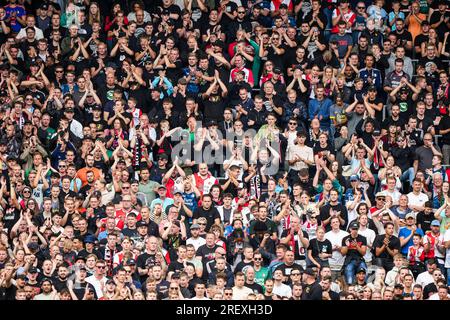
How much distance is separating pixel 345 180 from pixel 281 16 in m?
4.20

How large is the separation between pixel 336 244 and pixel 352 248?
0.92ft

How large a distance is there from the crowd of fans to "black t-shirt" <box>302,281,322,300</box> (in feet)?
0.11

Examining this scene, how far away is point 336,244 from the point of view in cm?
2562

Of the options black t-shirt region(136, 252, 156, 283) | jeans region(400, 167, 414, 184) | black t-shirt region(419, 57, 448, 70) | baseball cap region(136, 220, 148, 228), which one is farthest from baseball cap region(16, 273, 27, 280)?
black t-shirt region(419, 57, 448, 70)

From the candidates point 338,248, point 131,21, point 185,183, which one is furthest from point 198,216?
point 131,21

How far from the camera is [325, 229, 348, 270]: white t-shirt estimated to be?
2550cm

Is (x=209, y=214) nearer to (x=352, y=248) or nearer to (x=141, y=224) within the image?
(x=141, y=224)

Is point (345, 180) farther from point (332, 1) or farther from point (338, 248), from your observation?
point (332, 1)

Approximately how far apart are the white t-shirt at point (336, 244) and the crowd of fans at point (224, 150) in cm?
4

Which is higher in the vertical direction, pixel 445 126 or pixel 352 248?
pixel 445 126

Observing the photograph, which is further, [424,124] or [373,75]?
[373,75]

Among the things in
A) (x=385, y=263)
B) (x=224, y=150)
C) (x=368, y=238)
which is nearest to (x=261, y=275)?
(x=368, y=238)

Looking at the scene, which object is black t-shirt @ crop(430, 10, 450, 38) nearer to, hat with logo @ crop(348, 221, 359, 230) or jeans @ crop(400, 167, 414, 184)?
jeans @ crop(400, 167, 414, 184)
